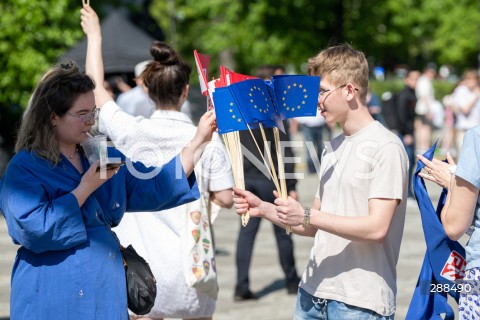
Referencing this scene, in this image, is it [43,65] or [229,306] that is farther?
[43,65]

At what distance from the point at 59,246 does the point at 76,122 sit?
0.50m

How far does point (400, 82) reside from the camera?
36594mm

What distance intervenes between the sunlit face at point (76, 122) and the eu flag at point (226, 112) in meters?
0.52

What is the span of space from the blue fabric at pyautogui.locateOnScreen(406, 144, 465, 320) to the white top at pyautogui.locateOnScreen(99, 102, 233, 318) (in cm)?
140

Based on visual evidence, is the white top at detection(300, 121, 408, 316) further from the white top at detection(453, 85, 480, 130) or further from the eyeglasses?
the white top at detection(453, 85, 480, 130)

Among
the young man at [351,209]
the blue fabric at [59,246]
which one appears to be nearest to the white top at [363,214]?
the young man at [351,209]

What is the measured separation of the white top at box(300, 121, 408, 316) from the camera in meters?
3.76

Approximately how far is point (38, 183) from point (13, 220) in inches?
6.8

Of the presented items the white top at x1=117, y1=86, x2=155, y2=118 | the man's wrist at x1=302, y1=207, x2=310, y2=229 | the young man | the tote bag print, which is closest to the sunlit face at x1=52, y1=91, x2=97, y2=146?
the young man

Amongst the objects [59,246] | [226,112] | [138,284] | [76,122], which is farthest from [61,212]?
[226,112]

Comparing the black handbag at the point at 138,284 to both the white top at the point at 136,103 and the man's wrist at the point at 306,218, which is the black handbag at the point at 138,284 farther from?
the white top at the point at 136,103

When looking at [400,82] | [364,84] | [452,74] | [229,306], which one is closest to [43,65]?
[229,306]

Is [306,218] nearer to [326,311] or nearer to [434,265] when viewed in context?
[326,311]

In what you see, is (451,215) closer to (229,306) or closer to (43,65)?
(229,306)
